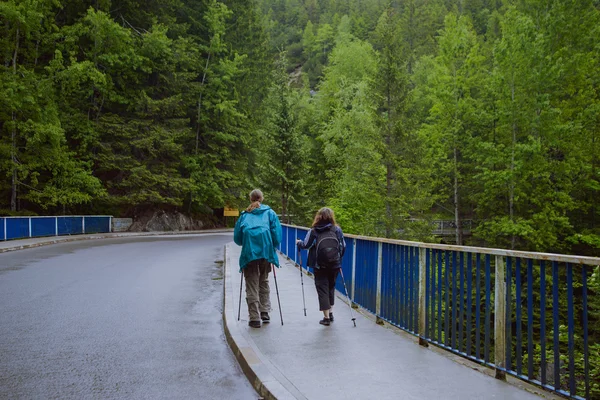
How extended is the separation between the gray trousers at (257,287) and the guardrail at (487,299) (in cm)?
171

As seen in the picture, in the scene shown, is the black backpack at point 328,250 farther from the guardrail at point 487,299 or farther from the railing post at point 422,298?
the railing post at point 422,298

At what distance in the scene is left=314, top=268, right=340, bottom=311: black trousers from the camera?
765 centimetres

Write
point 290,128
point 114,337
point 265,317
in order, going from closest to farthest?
point 114,337
point 265,317
point 290,128

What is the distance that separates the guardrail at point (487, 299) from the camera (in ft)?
14.0

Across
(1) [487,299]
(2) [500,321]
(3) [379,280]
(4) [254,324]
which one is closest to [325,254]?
(3) [379,280]

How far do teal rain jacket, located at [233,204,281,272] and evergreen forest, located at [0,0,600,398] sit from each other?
24.8 m

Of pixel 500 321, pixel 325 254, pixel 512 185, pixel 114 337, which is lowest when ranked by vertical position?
pixel 114 337

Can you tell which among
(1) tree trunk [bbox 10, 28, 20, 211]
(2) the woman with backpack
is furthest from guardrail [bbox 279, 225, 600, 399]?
(1) tree trunk [bbox 10, 28, 20, 211]

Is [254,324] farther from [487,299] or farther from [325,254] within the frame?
[487,299]

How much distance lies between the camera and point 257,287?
7.62 meters

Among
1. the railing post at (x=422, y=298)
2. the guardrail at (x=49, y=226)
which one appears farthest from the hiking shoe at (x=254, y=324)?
the guardrail at (x=49, y=226)

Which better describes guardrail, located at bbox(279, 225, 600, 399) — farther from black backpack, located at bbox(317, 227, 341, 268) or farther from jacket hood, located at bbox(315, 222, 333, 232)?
jacket hood, located at bbox(315, 222, 333, 232)

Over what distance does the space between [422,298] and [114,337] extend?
13.9ft

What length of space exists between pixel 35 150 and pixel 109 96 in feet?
31.4
